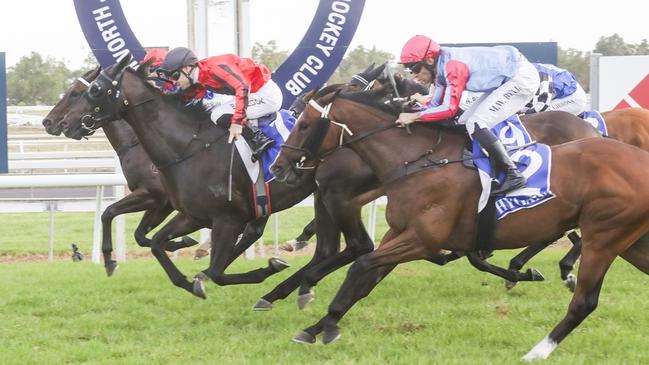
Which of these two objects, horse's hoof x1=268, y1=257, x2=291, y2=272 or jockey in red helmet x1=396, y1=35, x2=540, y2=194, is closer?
jockey in red helmet x1=396, y1=35, x2=540, y2=194

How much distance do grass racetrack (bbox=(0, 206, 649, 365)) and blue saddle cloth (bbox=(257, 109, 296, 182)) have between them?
0.97 metres

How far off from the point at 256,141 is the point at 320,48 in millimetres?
2093

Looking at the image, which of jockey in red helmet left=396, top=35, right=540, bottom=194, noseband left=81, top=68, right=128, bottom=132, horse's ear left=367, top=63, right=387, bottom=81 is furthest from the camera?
horse's ear left=367, top=63, right=387, bottom=81

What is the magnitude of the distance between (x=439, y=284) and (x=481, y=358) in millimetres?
2213

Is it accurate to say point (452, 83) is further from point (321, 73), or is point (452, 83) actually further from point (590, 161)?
point (321, 73)

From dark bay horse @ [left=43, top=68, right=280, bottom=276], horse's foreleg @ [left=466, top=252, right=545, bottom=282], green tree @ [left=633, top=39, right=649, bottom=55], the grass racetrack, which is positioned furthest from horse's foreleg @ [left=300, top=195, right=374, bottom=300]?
green tree @ [left=633, top=39, right=649, bottom=55]

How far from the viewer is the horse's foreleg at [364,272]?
5.18m

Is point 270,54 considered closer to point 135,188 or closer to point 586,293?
point 135,188

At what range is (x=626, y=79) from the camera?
10.1 m

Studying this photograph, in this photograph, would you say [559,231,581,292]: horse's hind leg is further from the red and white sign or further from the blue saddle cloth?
the red and white sign

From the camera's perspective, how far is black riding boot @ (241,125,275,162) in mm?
6438

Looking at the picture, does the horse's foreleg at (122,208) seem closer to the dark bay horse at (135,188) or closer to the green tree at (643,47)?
the dark bay horse at (135,188)

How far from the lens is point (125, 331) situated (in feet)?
19.5

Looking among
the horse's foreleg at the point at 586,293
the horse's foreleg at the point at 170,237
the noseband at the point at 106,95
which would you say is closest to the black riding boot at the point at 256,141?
the horse's foreleg at the point at 170,237
